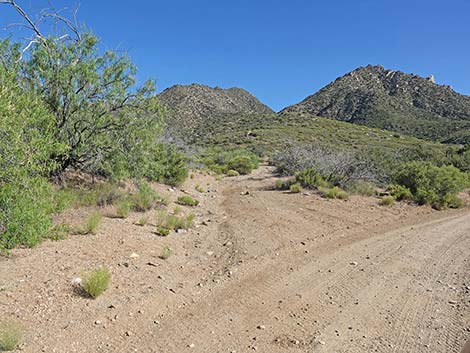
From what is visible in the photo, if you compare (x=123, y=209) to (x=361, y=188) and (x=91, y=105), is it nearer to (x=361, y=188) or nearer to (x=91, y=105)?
(x=91, y=105)

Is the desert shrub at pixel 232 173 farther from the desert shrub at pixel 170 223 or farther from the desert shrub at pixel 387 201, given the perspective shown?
the desert shrub at pixel 170 223

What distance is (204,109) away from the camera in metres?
82.8

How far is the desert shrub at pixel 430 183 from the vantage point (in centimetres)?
1566

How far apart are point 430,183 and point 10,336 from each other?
17.1m

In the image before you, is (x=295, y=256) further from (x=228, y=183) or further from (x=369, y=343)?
(x=228, y=183)

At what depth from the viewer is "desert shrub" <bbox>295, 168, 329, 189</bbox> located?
17.1 meters

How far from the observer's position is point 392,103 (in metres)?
93.6

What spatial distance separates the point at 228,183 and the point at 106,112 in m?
11.1

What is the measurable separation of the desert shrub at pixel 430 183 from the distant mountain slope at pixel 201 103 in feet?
170

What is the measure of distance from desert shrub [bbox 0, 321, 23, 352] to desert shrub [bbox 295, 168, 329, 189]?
14182 mm

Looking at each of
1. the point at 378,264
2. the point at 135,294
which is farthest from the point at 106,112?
the point at 378,264

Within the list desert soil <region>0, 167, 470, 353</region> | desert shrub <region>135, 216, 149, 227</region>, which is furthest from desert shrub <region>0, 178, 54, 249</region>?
desert shrub <region>135, 216, 149, 227</region>

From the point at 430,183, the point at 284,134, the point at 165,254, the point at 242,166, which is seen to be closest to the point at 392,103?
the point at 284,134

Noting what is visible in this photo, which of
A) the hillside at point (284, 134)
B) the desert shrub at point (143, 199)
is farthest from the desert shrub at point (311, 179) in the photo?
the hillside at point (284, 134)
